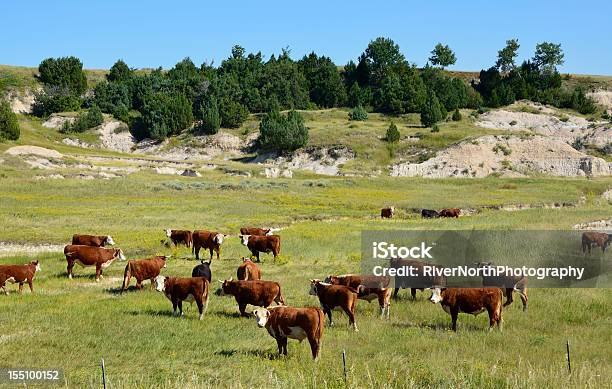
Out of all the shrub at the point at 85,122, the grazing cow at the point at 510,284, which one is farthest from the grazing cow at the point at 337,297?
the shrub at the point at 85,122

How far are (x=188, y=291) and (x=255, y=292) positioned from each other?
6.66ft

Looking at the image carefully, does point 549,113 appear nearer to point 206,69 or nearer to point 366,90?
point 366,90

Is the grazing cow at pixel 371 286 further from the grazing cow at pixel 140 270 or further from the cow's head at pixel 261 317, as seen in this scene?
the grazing cow at pixel 140 270

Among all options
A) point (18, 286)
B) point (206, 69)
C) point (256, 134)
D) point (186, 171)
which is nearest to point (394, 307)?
point (18, 286)

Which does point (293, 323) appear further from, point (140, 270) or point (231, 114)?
point (231, 114)

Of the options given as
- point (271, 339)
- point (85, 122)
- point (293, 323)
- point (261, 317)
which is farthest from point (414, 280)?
point (85, 122)

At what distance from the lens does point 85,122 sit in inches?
4660

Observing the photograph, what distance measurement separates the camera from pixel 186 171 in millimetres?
80625

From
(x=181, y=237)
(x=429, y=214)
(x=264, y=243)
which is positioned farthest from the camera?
(x=429, y=214)

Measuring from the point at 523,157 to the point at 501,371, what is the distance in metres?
88.4

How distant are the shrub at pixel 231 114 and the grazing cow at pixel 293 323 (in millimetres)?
106989

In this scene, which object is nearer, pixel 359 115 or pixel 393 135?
pixel 393 135

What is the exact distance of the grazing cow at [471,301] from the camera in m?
15.9

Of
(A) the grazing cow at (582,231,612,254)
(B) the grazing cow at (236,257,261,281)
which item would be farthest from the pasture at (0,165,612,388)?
(A) the grazing cow at (582,231,612,254)
